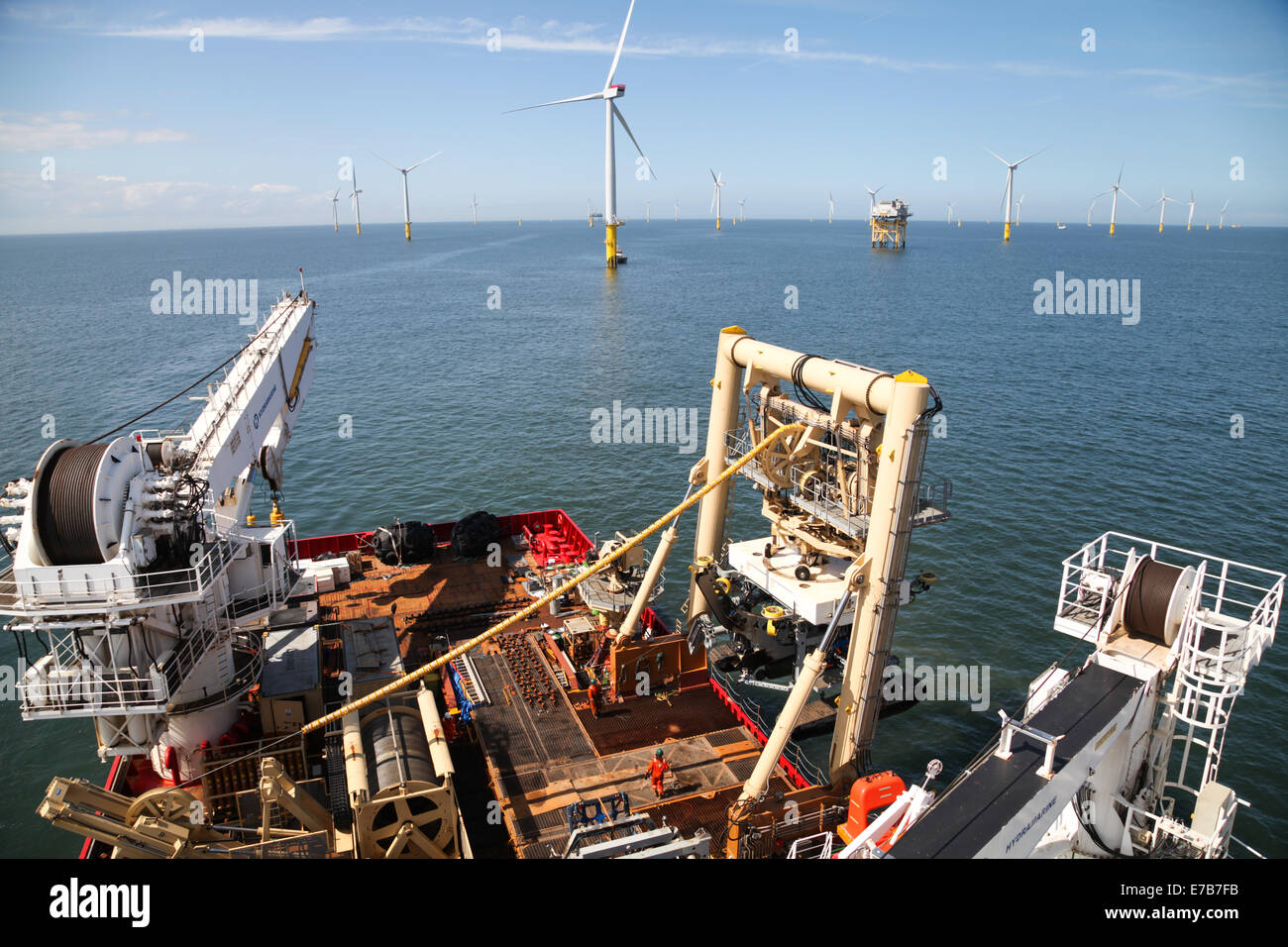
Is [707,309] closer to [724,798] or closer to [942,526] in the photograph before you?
[942,526]

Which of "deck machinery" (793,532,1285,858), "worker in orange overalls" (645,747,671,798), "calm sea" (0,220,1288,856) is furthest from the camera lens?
"calm sea" (0,220,1288,856)

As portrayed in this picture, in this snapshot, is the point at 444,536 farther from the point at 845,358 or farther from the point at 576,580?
the point at 845,358

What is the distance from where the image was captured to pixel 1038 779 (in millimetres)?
15070

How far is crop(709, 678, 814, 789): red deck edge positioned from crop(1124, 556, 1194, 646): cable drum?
911 centimetres

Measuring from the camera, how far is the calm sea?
33250 mm

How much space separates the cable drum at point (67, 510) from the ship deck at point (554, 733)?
11.3 meters

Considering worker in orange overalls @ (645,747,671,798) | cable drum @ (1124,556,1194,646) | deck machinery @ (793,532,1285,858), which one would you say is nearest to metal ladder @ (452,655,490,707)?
worker in orange overalls @ (645,747,671,798)

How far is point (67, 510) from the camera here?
20.1 metres

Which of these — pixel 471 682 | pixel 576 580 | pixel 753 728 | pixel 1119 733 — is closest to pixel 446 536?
pixel 471 682

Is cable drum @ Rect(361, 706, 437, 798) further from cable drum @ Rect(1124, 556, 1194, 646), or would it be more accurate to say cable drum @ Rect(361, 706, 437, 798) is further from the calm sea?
cable drum @ Rect(1124, 556, 1194, 646)

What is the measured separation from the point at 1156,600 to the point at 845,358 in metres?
65.3

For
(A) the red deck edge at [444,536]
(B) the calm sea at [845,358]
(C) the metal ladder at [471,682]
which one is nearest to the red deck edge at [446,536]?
(A) the red deck edge at [444,536]

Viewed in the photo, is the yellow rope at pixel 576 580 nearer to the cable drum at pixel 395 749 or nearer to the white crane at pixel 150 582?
the cable drum at pixel 395 749
